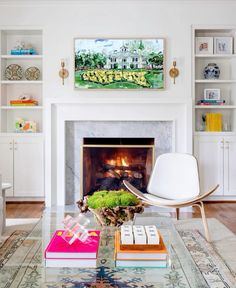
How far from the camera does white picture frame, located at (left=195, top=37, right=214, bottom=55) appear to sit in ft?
18.0

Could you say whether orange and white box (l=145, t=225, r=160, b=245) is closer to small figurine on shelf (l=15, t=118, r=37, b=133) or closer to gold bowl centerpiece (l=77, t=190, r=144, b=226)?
gold bowl centerpiece (l=77, t=190, r=144, b=226)

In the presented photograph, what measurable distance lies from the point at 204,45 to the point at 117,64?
123 cm

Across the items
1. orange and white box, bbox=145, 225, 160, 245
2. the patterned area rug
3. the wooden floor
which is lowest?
the wooden floor

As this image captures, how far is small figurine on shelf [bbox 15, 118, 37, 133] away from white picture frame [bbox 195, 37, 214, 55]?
244 cm

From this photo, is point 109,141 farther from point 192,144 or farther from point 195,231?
point 195,231

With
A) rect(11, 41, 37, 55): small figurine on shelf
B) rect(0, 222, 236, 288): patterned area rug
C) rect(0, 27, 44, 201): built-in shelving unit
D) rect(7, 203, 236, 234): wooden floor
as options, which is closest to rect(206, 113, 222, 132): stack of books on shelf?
rect(7, 203, 236, 234): wooden floor

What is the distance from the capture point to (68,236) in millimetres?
2121

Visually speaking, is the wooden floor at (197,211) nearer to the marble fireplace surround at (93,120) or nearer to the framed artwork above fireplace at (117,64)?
the marble fireplace surround at (93,120)

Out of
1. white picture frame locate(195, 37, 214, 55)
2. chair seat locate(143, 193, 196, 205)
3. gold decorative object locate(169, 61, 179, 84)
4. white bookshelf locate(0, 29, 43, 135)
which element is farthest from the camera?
white bookshelf locate(0, 29, 43, 135)

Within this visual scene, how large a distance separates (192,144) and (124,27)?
69.7 inches

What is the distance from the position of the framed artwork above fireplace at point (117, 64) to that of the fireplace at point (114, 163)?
0.74 metres

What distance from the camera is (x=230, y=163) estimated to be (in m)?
5.42

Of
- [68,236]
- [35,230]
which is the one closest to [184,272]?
[68,236]

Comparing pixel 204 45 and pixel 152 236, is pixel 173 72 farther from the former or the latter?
pixel 152 236
